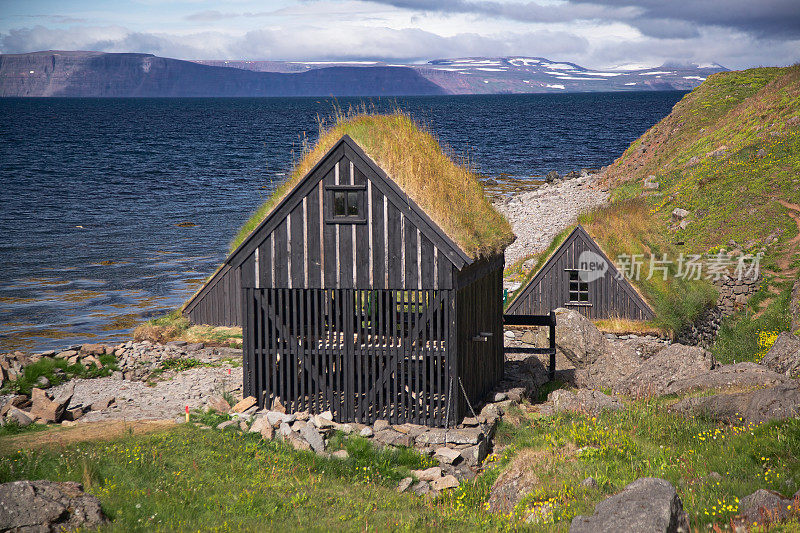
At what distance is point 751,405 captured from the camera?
14703 mm

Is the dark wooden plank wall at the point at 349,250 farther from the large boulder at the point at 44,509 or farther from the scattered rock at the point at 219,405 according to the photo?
the large boulder at the point at 44,509

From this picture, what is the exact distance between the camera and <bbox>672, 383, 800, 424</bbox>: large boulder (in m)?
13.8

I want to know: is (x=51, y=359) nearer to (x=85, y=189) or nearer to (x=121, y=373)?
(x=121, y=373)

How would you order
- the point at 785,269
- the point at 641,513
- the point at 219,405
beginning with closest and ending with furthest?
1. the point at 641,513
2. the point at 219,405
3. the point at 785,269

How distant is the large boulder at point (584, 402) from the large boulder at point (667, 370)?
2.40 meters

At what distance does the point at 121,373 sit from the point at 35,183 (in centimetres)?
7562

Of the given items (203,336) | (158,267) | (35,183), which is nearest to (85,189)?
(35,183)

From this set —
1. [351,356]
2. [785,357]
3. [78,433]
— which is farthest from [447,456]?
[785,357]

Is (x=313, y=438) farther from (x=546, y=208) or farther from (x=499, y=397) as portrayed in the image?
(x=546, y=208)

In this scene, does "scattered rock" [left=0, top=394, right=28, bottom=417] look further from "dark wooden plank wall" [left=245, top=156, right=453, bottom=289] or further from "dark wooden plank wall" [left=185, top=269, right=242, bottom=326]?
"dark wooden plank wall" [left=185, top=269, right=242, bottom=326]

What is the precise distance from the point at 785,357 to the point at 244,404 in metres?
15.1

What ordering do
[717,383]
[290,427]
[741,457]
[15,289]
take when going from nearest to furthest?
1. [741,457]
2. [290,427]
3. [717,383]
4. [15,289]

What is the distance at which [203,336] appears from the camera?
29.2 meters

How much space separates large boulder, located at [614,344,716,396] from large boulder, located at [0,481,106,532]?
1456cm
